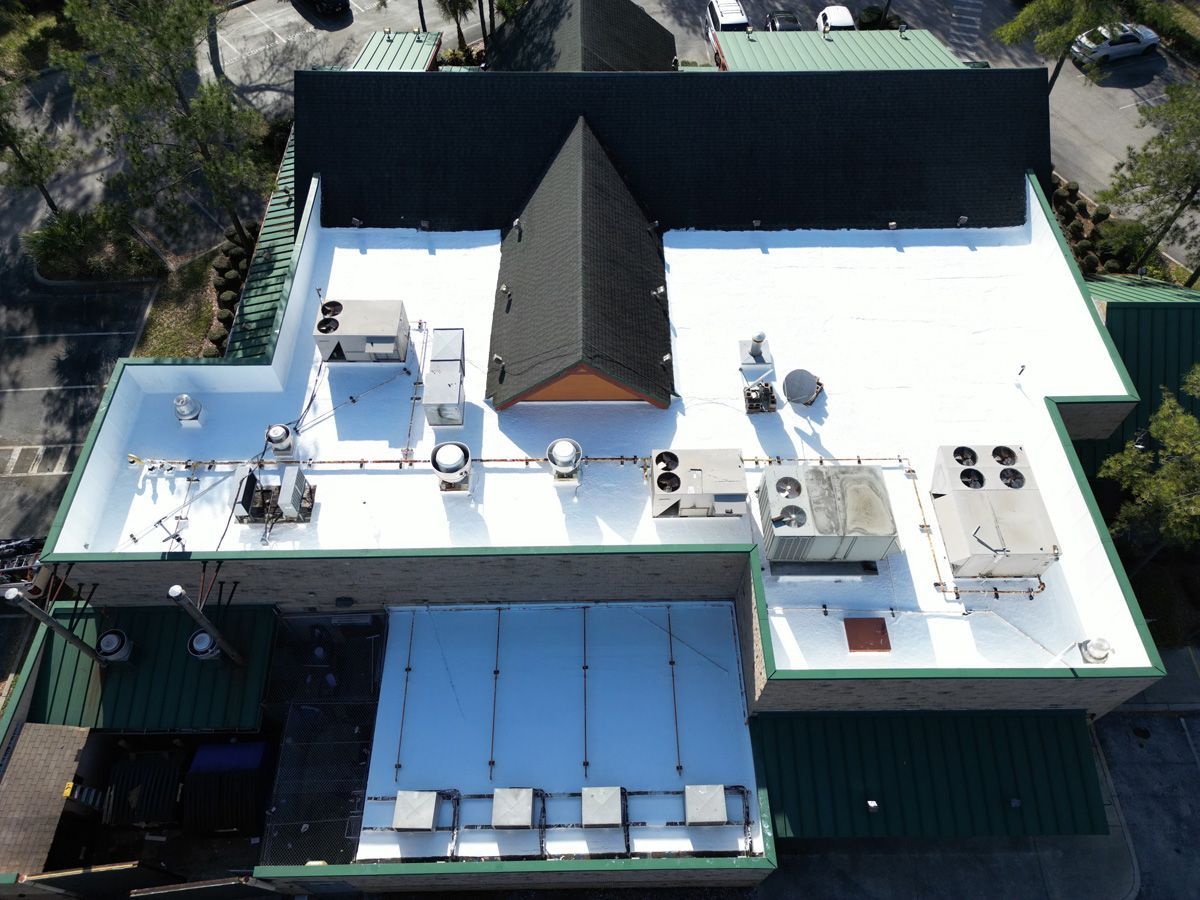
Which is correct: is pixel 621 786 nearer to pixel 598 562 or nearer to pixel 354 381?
pixel 598 562

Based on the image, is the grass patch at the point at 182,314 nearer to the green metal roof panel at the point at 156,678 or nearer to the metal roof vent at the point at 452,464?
the green metal roof panel at the point at 156,678

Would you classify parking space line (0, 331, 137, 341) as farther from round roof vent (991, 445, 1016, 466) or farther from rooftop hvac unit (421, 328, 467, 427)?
round roof vent (991, 445, 1016, 466)

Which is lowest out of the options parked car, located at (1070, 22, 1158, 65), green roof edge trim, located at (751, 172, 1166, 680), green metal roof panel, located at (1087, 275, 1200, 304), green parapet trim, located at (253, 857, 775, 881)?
green parapet trim, located at (253, 857, 775, 881)

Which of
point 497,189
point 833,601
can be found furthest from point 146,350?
point 833,601

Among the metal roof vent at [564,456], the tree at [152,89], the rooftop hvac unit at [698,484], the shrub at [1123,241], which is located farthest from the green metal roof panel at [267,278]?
the shrub at [1123,241]

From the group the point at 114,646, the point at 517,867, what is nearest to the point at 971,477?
the point at 517,867

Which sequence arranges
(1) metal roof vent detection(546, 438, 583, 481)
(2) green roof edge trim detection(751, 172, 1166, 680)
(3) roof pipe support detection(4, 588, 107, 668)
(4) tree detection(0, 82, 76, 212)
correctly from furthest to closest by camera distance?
(4) tree detection(0, 82, 76, 212) < (1) metal roof vent detection(546, 438, 583, 481) < (2) green roof edge trim detection(751, 172, 1166, 680) < (3) roof pipe support detection(4, 588, 107, 668)

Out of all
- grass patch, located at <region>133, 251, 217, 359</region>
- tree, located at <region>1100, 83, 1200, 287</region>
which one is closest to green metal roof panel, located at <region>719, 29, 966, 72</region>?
tree, located at <region>1100, 83, 1200, 287</region>
